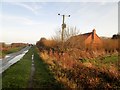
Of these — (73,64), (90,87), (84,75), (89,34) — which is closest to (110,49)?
(89,34)

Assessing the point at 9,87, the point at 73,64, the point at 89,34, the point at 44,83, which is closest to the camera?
the point at 9,87

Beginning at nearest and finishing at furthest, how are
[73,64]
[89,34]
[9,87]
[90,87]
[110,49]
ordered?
1. [90,87]
2. [9,87]
3. [73,64]
4. [110,49]
5. [89,34]

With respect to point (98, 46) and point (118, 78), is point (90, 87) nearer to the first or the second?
point (118, 78)

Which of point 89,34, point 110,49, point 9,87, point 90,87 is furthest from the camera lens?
point 89,34

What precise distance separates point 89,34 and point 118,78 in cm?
3552

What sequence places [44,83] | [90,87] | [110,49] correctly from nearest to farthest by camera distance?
[90,87]
[44,83]
[110,49]

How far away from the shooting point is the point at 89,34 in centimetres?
4697

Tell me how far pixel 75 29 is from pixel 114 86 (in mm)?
26602

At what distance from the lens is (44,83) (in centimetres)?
1280

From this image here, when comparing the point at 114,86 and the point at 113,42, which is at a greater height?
the point at 113,42

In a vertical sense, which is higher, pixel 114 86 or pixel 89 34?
pixel 89 34

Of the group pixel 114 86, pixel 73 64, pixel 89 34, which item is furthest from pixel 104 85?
pixel 89 34

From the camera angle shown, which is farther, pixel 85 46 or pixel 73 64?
pixel 85 46

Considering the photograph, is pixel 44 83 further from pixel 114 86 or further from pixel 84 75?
pixel 114 86
